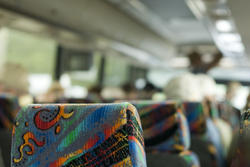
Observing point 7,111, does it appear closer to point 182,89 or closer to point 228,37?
point 182,89

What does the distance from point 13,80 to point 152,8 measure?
13.6 ft

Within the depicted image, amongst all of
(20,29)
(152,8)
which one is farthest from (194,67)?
(20,29)

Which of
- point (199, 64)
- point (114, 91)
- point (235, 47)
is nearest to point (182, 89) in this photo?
point (199, 64)

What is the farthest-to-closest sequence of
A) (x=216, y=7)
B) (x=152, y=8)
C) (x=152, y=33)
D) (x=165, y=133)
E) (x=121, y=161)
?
1. (x=152, y=33)
2. (x=152, y=8)
3. (x=216, y=7)
4. (x=165, y=133)
5. (x=121, y=161)

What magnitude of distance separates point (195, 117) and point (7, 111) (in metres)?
1.38

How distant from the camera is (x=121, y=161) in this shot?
3.24 feet

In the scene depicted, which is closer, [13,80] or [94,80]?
[13,80]

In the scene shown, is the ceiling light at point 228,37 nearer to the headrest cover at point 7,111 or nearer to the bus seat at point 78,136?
the headrest cover at point 7,111

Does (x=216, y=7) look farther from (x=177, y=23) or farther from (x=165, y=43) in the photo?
(x=165, y=43)

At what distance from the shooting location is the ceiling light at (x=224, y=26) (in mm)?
6833

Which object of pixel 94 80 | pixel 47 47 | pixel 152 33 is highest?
pixel 152 33

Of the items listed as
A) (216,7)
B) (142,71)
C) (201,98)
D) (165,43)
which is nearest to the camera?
(201,98)

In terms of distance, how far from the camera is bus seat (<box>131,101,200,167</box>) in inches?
74.7

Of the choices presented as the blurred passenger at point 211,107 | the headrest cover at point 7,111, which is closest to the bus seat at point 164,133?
the headrest cover at point 7,111
